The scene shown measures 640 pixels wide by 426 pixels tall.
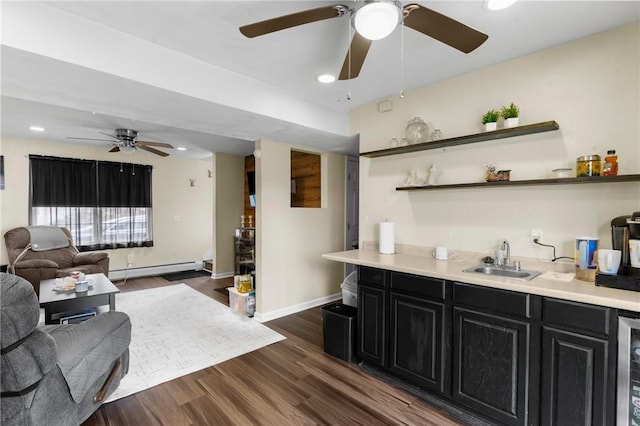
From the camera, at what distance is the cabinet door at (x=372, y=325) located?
2.55 m

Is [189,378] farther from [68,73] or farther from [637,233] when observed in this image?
[637,233]

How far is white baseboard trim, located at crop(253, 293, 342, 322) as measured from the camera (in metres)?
3.84

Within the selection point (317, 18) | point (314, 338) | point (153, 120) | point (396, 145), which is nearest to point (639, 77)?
point (396, 145)

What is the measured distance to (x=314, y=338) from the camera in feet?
11.0

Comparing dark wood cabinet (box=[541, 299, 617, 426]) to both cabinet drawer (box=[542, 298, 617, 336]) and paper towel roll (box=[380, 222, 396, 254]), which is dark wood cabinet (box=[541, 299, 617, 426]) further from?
paper towel roll (box=[380, 222, 396, 254])

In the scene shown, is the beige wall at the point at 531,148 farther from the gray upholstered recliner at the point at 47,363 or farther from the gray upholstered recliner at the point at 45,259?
the gray upholstered recliner at the point at 45,259

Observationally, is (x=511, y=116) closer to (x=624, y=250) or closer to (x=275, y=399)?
(x=624, y=250)

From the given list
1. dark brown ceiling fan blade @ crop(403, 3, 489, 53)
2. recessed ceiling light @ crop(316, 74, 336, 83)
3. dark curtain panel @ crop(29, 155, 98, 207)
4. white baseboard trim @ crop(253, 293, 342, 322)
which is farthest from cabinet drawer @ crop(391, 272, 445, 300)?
dark curtain panel @ crop(29, 155, 98, 207)

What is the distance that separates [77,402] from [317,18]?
245cm

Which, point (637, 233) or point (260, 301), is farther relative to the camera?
point (260, 301)

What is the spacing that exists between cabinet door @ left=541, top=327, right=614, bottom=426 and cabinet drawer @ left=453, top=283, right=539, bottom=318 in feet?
0.53

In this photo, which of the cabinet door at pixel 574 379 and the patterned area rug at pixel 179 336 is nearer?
the cabinet door at pixel 574 379

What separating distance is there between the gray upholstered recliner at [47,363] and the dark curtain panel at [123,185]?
462 centimetres

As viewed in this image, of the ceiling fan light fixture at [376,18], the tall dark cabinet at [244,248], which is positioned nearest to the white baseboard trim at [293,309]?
the tall dark cabinet at [244,248]
